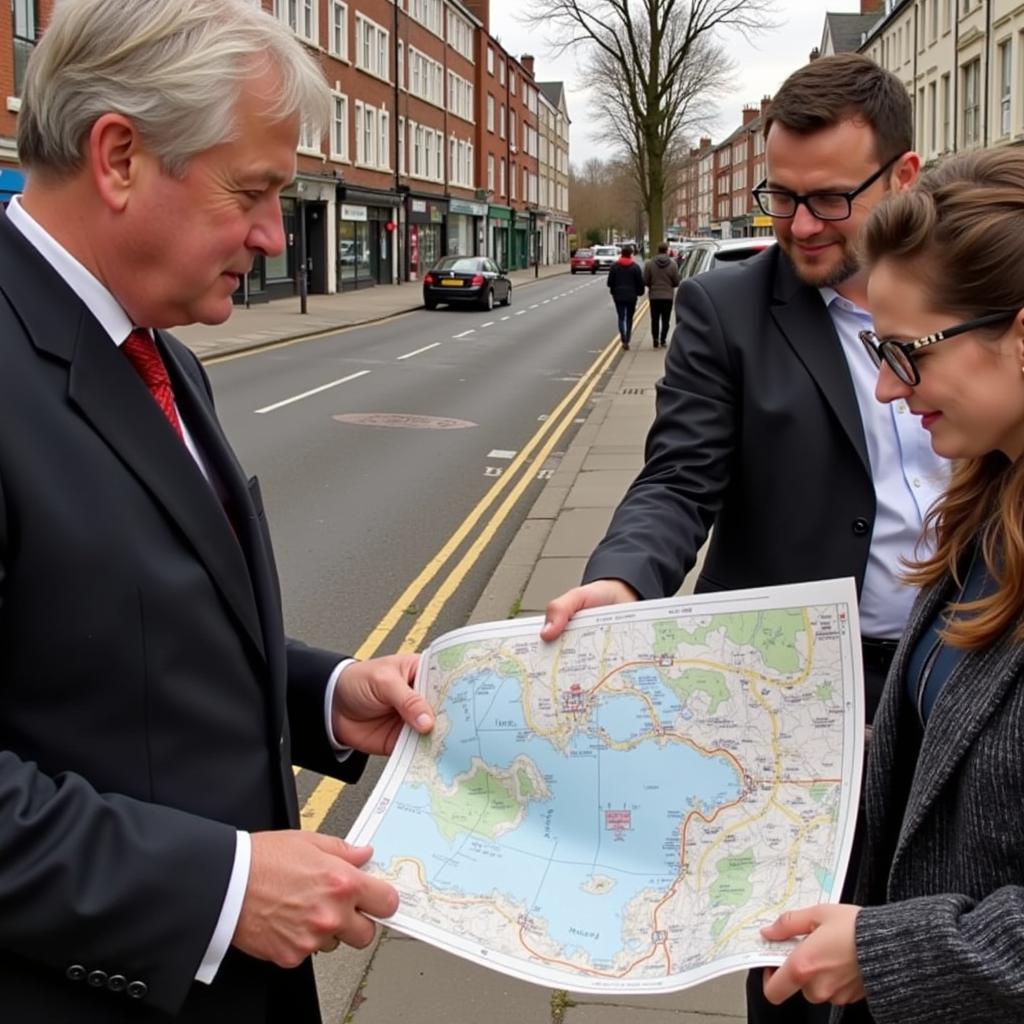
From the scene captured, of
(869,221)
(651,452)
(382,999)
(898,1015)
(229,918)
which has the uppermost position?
(869,221)

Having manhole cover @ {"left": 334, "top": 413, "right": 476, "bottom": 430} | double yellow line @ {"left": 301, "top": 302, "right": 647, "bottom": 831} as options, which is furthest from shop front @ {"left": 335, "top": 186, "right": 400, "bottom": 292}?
double yellow line @ {"left": 301, "top": 302, "right": 647, "bottom": 831}

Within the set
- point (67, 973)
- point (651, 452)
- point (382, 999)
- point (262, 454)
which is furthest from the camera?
point (262, 454)

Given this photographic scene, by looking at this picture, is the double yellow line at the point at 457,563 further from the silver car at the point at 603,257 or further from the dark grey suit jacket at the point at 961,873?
the silver car at the point at 603,257

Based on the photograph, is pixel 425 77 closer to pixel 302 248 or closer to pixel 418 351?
pixel 302 248

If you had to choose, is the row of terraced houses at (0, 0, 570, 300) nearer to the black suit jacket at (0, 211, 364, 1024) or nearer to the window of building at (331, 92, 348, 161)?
the window of building at (331, 92, 348, 161)

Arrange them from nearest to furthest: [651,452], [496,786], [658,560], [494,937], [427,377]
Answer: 1. [494,937]
2. [496,786]
3. [658,560]
4. [651,452]
5. [427,377]

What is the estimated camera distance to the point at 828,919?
4.92 feet

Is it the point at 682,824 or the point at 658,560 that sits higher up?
the point at 658,560

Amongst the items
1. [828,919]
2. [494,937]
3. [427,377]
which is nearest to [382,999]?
[494,937]

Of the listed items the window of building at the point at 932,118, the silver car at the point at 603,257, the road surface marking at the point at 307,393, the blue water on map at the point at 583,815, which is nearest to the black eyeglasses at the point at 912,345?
the blue water on map at the point at 583,815

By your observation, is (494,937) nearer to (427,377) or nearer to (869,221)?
(869,221)

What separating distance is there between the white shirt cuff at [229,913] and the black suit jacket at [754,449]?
106 centimetres

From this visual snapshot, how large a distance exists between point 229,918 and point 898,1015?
0.83 metres

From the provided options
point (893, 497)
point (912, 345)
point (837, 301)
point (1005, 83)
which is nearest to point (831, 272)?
point (837, 301)
